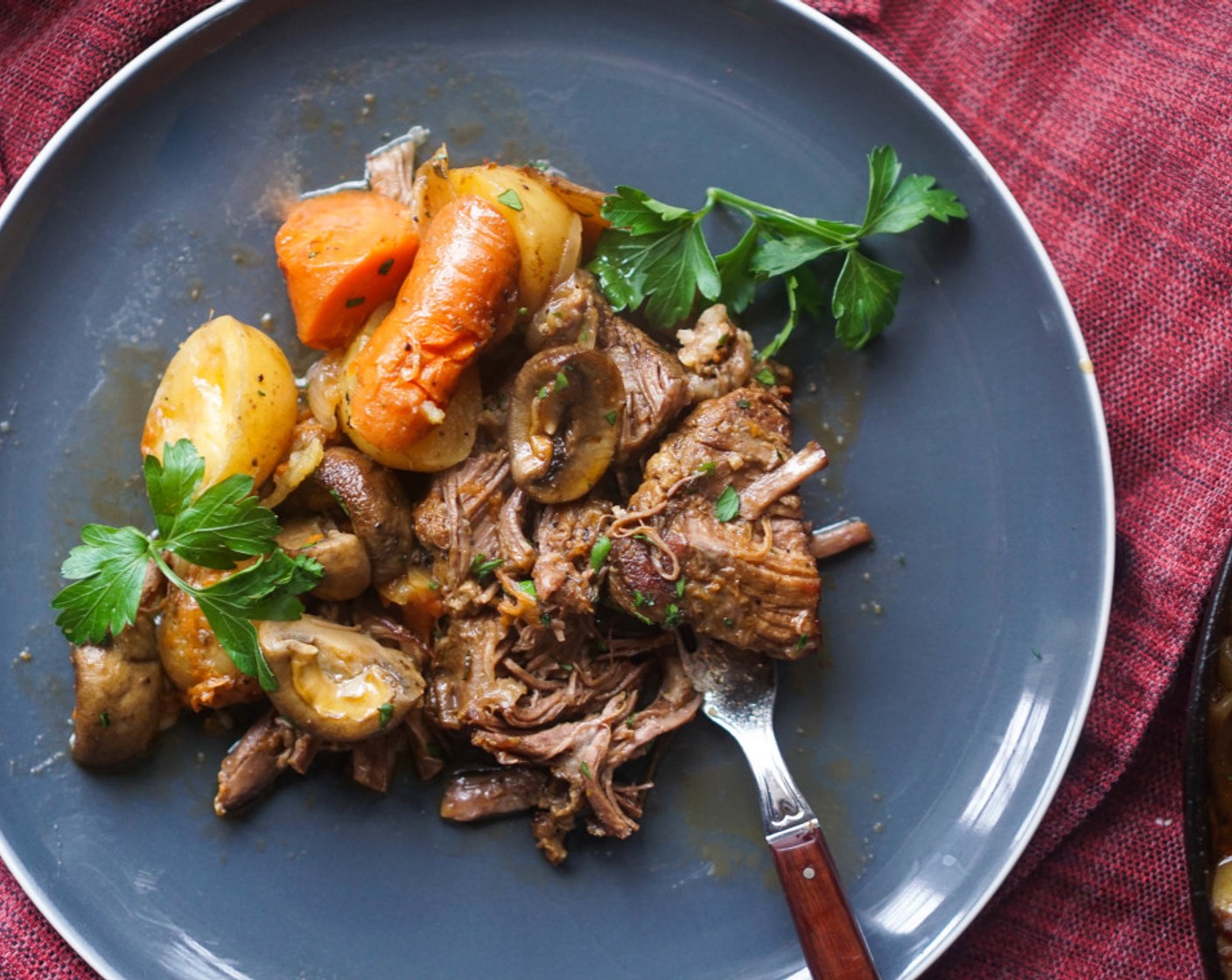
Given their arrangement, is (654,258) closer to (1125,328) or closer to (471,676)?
(471,676)

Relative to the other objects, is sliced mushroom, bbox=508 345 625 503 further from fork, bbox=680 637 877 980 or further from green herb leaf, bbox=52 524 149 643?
green herb leaf, bbox=52 524 149 643

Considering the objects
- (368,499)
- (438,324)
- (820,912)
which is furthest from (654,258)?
(820,912)

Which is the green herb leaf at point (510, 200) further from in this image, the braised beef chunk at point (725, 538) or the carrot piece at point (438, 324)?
the braised beef chunk at point (725, 538)

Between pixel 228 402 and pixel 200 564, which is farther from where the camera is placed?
pixel 228 402

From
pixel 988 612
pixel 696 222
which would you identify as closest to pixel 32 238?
pixel 696 222

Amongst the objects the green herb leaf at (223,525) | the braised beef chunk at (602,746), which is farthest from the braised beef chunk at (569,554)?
the green herb leaf at (223,525)

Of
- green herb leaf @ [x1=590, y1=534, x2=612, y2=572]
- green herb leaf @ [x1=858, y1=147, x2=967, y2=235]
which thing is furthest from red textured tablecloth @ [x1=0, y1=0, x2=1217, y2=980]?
green herb leaf @ [x1=590, y1=534, x2=612, y2=572]
